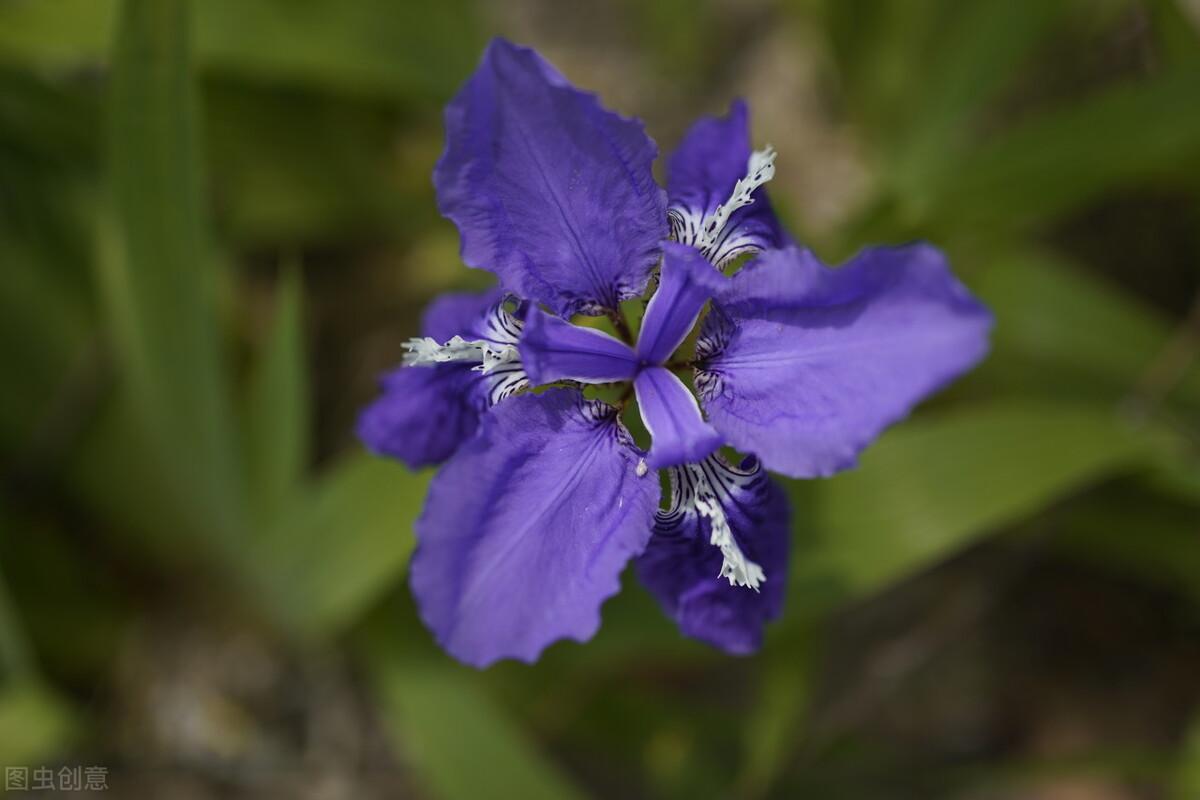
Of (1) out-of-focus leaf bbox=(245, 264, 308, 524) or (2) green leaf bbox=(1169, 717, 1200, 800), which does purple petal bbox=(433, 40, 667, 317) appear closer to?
(1) out-of-focus leaf bbox=(245, 264, 308, 524)

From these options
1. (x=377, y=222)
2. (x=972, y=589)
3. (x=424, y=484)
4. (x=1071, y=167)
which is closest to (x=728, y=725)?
(x=972, y=589)

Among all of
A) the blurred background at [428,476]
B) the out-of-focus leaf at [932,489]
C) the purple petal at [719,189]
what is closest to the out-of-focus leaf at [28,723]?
the blurred background at [428,476]

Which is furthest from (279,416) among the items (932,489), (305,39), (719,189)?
(932,489)

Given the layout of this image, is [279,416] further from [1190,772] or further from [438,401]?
[1190,772]

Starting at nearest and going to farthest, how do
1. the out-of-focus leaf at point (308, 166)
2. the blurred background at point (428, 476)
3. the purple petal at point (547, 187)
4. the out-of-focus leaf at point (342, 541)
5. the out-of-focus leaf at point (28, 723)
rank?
the purple petal at point (547, 187) < the out-of-focus leaf at point (342, 541) < the blurred background at point (428, 476) < the out-of-focus leaf at point (28, 723) < the out-of-focus leaf at point (308, 166)

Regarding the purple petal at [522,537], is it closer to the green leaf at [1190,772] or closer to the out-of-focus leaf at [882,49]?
the green leaf at [1190,772]

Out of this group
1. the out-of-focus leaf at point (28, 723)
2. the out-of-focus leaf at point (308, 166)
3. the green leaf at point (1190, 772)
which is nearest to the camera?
the green leaf at point (1190, 772)

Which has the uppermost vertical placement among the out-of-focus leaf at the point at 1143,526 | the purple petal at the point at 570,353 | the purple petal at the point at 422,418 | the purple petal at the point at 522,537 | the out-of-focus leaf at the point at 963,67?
the out-of-focus leaf at the point at 963,67
